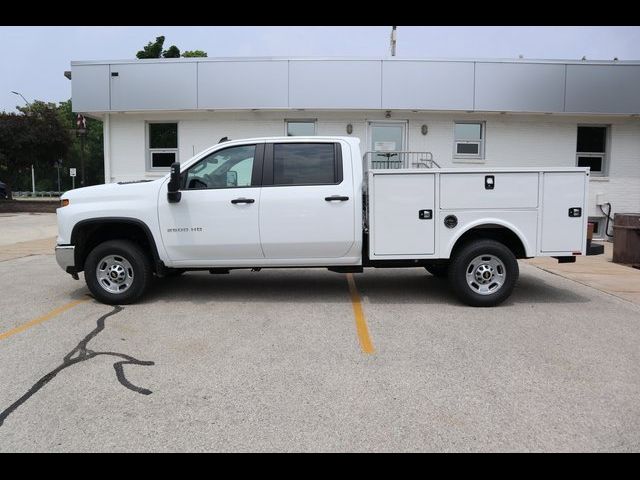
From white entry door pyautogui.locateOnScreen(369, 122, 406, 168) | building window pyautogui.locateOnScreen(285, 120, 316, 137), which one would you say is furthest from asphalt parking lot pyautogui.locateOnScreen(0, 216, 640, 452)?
building window pyautogui.locateOnScreen(285, 120, 316, 137)

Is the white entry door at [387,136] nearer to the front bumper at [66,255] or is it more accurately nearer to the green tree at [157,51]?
the front bumper at [66,255]

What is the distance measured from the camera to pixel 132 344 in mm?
5027

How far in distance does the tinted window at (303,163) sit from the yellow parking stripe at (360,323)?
1.63m

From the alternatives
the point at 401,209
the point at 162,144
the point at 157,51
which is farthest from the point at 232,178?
the point at 157,51

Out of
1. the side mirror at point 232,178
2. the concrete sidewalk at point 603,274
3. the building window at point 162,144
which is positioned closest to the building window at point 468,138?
the concrete sidewalk at point 603,274

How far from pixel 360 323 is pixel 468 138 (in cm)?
1037

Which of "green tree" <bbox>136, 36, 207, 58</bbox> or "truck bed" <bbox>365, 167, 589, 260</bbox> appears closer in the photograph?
"truck bed" <bbox>365, 167, 589, 260</bbox>

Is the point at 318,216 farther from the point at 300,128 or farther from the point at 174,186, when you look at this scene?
the point at 300,128

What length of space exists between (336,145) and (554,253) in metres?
3.11

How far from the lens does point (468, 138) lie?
1466cm

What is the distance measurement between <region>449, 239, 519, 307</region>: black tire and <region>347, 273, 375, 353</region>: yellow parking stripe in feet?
4.14

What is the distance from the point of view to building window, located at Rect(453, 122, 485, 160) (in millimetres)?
14617

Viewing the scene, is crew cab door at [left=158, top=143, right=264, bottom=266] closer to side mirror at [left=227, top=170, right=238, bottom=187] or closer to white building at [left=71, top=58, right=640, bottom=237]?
side mirror at [left=227, top=170, right=238, bottom=187]
